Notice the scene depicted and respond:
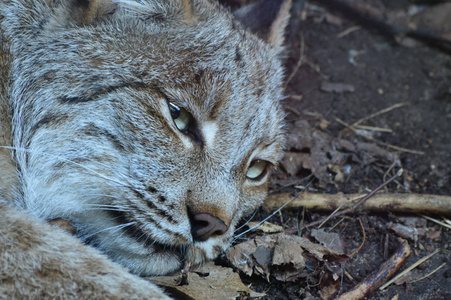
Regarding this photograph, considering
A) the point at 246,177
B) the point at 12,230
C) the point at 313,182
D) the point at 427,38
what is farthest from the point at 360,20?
the point at 12,230

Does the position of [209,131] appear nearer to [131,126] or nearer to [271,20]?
[131,126]

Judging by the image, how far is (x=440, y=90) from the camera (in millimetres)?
6047

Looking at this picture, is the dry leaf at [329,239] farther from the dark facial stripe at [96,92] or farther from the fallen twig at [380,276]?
the dark facial stripe at [96,92]

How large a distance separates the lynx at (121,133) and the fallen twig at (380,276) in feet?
3.22

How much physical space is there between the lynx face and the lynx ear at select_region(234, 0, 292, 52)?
1.15 meters

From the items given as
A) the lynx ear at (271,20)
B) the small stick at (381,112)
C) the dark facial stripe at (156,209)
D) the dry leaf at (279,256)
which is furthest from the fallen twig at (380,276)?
the lynx ear at (271,20)

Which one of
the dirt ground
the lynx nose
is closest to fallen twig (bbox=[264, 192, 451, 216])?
the dirt ground

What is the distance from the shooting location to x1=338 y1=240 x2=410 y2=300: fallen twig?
11.2 ft

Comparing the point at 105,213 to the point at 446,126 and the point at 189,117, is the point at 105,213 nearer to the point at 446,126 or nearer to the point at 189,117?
the point at 189,117

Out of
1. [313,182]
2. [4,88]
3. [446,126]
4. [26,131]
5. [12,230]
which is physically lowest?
[446,126]

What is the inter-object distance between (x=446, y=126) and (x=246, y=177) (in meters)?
2.88

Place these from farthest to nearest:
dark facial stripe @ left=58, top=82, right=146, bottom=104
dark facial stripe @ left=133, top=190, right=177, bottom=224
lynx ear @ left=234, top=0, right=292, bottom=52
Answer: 1. lynx ear @ left=234, top=0, right=292, bottom=52
2. dark facial stripe @ left=58, top=82, right=146, bottom=104
3. dark facial stripe @ left=133, top=190, right=177, bottom=224

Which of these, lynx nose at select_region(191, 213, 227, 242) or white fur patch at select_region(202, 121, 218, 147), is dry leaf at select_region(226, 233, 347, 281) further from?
white fur patch at select_region(202, 121, 218, 147)

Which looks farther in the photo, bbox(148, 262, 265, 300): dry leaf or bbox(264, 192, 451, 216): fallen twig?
bbox(264, 192, 451, 216): fallen twig
